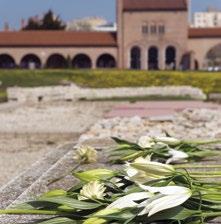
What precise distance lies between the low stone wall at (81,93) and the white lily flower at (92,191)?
23.8 meters

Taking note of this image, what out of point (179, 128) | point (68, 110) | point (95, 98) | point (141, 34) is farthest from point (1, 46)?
point (179, 128)

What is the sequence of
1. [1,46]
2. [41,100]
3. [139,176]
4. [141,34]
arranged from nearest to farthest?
1. [139,176]
2. [41,100]
3. [1,46]
4. [141,34]

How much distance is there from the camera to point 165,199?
7.12 feet

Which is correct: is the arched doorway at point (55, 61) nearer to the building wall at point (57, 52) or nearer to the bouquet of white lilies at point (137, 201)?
the building wall at point (57, 52)

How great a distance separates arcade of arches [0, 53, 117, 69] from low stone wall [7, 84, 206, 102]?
1308 inches

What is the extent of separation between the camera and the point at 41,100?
27203mm

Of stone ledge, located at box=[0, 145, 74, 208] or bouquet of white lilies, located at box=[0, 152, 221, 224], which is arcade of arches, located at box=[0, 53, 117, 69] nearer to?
stone ledge, located at box=[0, 145, 74, 208]

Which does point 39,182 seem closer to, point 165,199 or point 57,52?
point 165,199

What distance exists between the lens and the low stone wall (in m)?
26.3

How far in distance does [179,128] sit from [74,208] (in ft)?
34.8

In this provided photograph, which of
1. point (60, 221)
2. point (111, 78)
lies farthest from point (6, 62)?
point (60, 221)

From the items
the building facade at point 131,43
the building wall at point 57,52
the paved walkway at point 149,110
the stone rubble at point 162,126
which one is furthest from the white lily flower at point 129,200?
the building facade at point 131,43

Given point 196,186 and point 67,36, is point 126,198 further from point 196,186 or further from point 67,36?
point 67,36

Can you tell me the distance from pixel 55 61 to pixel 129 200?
62917 millimetres
